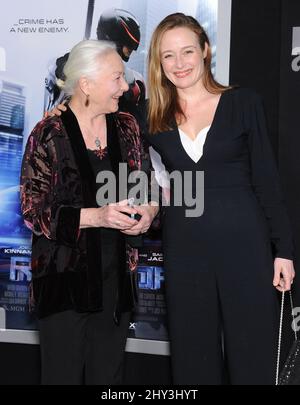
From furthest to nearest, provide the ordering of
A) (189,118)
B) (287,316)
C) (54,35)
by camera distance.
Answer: (54,35), (287,316), (189,118)

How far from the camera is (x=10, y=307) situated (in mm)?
3430

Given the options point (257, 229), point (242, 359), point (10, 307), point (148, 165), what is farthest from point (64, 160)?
point (10, 307)

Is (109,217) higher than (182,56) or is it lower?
lower

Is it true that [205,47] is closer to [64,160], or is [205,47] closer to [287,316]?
[64,160]

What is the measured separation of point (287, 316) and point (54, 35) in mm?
1891

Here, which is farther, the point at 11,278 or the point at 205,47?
the point at 11,278

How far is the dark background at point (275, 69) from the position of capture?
9.29ft

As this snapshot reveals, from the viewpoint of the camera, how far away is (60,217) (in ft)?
6.57

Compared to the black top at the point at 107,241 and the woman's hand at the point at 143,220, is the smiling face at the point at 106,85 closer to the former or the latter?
the black top at the point at 107,241

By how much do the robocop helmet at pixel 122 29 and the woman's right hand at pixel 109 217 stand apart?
1382 mm

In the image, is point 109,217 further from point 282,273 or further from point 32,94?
point 32,94

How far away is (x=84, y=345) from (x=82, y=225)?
44cm

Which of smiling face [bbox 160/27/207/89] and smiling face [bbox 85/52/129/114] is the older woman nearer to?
smiling face [bbox 85/52/129/114]

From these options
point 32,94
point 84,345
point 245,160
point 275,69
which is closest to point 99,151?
point 245,160
